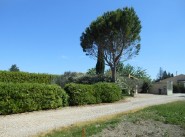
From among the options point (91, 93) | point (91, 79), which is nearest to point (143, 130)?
point (91, 93)

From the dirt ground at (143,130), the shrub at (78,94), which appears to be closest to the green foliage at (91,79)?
the shrub at (78,94)

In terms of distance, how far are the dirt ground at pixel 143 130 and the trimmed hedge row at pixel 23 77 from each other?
1965 cm

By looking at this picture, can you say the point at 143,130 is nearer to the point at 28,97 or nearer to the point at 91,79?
the point at 28,97

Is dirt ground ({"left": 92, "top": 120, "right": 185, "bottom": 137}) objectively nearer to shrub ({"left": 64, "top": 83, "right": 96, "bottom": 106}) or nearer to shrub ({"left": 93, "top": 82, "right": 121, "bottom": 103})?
shrub ({"left": 64, "top": 83, "right": 96, "bottom": 106})

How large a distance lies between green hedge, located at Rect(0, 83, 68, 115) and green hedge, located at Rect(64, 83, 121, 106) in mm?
1260

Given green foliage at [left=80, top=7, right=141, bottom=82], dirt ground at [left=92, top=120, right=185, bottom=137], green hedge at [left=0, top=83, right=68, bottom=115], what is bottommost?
dirt ground at [left=92, top=120, right=185, bottom=137]

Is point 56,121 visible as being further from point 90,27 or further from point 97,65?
point 97,65

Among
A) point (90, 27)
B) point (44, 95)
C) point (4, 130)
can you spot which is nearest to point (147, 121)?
point (4, 130)

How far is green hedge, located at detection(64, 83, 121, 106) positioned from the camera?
21031 millimetres

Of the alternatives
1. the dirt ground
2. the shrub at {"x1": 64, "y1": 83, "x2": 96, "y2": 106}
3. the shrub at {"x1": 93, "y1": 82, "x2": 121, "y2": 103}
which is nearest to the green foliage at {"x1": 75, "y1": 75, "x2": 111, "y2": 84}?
the shrub at {"x1": 93, "y1": 82, "x2": 121, "y2": 103}

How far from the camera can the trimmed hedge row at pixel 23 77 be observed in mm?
29016

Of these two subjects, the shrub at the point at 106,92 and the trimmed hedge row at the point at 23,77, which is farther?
the trimmed hedge row at the point at 23,77

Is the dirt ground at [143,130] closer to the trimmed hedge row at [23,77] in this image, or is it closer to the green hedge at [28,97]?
the green hedge at [28,97]

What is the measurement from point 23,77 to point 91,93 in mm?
10742
